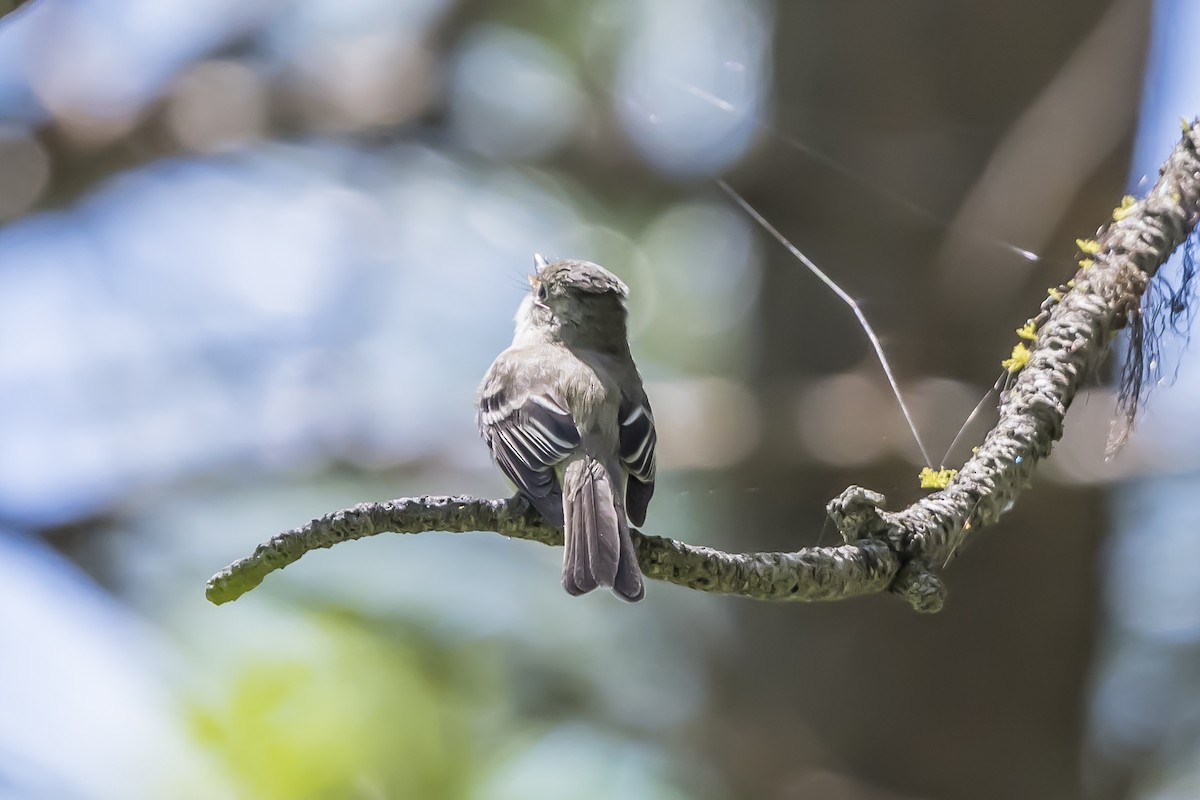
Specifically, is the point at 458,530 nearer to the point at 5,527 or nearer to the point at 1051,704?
the point at 1051,704

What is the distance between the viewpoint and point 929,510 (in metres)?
1.76

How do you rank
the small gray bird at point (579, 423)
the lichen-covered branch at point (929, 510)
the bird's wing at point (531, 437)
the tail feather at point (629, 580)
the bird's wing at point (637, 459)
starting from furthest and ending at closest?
the bird's wing at point (637, 459) → the bird's wing at point (531, 437) → the small gray bird at point (579, 423) → the tail feather at point (629, 580) → the lichen-covered branch at point (929, 510)

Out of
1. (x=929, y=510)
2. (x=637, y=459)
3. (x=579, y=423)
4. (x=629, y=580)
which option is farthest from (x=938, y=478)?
(x=579, y=423)

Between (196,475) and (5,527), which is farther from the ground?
(196,475)

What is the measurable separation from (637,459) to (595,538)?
1.44 feet

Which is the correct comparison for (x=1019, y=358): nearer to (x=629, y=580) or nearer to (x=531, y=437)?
(x=629, y=580)

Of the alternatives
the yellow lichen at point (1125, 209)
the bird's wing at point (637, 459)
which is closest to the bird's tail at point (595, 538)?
the bird's wing at point (637, 459)

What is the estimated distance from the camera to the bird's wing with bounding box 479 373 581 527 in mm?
2295

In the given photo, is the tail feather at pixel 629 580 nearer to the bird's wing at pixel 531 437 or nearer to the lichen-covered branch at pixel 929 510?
the lichen-covered branch at pixel 929 510

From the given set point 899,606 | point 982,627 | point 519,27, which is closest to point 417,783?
point 899,606

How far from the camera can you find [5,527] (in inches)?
184

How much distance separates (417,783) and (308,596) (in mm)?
995

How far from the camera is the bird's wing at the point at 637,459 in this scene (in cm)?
249

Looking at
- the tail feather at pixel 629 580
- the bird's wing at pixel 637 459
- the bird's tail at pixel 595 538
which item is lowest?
the tail feather at pixel 629 580
